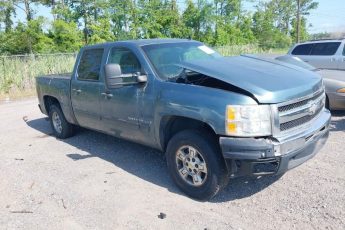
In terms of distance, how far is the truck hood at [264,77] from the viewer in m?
3.67

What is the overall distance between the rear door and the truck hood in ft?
6.58

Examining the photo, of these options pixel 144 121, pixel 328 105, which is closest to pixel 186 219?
pixel 144 121

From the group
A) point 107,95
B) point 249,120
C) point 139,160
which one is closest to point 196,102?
point 249,120

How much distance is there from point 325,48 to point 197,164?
9384 millimetres

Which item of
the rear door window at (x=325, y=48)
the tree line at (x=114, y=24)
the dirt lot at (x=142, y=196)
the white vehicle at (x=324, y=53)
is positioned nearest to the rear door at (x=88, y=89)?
the dirt lot at (x=142, y=196)

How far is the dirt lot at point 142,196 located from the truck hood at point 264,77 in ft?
3.80

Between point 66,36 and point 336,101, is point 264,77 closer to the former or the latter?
point 336,101

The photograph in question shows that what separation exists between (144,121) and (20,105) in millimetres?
9444

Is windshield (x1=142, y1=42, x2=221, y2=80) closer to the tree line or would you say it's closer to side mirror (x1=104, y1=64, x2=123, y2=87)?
side mirror (x1=104, y1=64, x2=123, y2=87)

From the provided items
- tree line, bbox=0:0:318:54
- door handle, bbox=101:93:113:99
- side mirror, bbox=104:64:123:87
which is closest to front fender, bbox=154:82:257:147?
side mirror, bbox=104:64:123:87

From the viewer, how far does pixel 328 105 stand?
7.50m

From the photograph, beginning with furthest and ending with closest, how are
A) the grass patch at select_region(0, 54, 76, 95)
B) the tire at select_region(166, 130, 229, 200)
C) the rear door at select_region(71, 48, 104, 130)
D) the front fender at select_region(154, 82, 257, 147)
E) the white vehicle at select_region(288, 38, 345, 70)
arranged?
the grass patch at select_region(0, 54, 76, 95)
the white vehicle at select_region(288, 38, 345, 70)
the rear door at select_region(71, 48, 104, 130)
the tire at select_region(166, 130, 229, 200)
the front fender at select_region(154, 82, 257, 147)

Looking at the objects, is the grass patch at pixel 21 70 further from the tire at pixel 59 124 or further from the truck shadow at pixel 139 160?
the tire at pixel 59 124

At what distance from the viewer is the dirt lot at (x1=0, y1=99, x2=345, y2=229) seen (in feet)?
12.2
